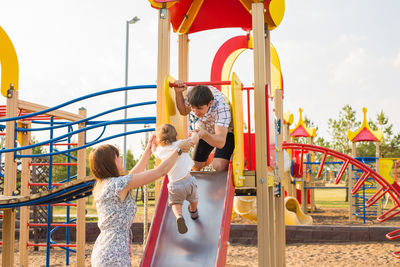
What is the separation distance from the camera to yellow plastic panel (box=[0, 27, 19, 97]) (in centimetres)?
600

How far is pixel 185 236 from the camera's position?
3.77 metres

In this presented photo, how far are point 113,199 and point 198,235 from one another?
4.17ft

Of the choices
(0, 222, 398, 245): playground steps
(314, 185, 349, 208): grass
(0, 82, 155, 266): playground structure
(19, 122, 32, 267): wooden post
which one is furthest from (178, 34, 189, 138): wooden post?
(314, 185, 349, 208): grass

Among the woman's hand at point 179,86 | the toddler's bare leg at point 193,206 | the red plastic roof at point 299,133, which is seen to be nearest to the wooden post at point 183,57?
the woman's hand at point 179,86

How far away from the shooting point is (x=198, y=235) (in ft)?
12.3

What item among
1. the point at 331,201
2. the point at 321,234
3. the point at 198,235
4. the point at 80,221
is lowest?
the point at 331,201

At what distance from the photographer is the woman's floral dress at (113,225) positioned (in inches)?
104

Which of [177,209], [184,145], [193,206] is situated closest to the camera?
[184,145]

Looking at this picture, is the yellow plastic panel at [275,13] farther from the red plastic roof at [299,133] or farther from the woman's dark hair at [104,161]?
the red plastic roof at [299,133]

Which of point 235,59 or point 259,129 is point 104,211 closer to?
point 259,129

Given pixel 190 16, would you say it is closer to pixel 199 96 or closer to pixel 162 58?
pixel 162 58

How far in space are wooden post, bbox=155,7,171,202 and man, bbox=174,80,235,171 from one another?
0.58 ft

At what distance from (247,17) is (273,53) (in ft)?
2.69

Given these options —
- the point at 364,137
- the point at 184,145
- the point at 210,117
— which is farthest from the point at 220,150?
the point at 364,137
